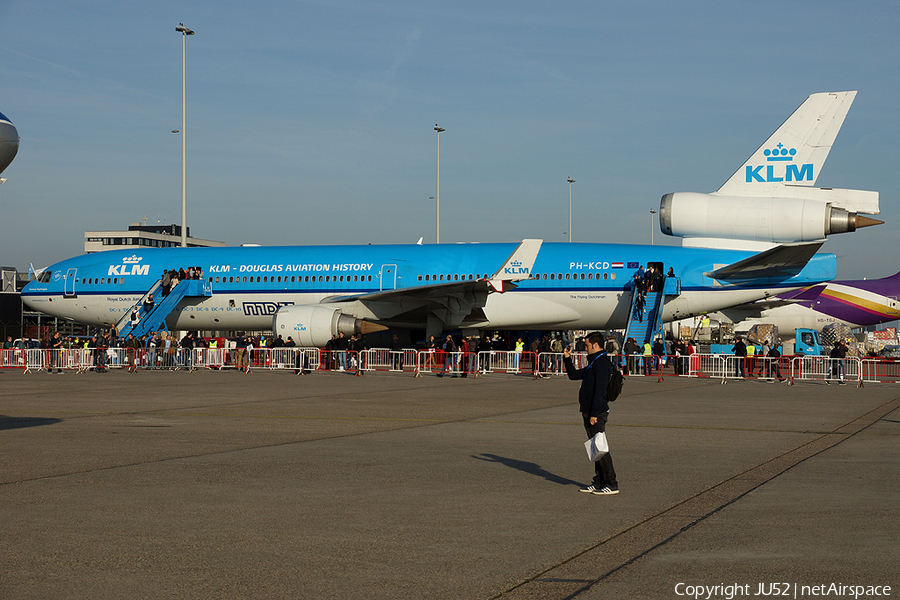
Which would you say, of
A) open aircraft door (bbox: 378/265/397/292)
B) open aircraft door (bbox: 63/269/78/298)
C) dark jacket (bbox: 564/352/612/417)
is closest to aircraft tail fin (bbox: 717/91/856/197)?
open aircraft door (bbox: 378/265/397/292)

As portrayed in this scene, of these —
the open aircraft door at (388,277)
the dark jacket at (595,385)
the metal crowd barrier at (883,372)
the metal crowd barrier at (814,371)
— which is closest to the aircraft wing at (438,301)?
the open aircraft door at (388,277)

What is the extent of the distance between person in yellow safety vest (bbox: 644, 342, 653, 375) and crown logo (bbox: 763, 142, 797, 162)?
740 cm

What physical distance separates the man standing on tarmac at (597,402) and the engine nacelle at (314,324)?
2145 centimetres

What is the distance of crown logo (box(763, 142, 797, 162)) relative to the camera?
28.6 m

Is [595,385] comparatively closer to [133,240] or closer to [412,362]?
[412,362]

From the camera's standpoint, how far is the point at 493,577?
17.2 feet

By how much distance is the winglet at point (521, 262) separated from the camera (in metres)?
30.8

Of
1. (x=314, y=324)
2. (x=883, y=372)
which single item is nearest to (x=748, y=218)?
(x=883, y=372)

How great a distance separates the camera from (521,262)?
31.2m

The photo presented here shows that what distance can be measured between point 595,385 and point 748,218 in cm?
2304

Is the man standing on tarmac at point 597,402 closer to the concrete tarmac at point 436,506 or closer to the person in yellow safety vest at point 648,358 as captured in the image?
the concrete tarmac at point 436,506

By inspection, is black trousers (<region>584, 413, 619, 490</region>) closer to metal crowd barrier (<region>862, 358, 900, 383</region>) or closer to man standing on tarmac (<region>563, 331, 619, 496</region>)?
man standing on tarmac (<region>563, 331, 619, 496</region>)

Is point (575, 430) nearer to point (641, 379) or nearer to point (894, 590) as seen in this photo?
point (894, 590)

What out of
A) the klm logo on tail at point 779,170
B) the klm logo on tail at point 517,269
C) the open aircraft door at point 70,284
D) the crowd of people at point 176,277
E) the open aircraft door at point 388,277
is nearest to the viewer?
the klm logo on tail at point 779,170
